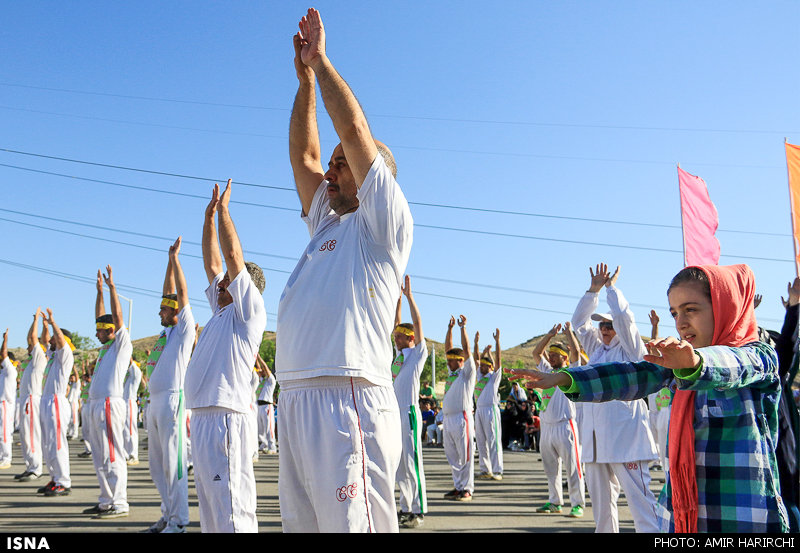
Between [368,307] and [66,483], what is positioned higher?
[368,307]

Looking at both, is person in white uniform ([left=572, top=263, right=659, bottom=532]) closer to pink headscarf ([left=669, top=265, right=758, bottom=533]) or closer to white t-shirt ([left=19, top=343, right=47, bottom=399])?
pink headscarf ([left=669, top=265, right=758, bottom=533])

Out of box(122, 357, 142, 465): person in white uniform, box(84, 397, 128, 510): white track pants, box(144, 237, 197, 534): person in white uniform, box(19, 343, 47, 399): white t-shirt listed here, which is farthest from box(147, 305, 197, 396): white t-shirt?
box(19, 343, 47, 399): white t-shirt

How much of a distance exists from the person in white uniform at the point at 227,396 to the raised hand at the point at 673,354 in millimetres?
3449

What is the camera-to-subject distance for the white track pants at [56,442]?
1148 cm

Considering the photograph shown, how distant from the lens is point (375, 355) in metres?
3.04

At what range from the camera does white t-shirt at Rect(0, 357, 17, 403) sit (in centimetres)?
1631

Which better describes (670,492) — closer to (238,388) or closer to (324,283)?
(324,283)

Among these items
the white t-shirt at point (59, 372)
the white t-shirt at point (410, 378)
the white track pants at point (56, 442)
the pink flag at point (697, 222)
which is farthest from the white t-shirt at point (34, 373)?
the pink flag at point (697, 222)

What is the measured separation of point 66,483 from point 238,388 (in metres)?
7.42

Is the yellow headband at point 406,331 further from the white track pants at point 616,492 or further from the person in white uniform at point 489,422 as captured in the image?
the person in white uniform at point 489,422

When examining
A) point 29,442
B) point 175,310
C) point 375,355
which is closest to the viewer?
point 375,355

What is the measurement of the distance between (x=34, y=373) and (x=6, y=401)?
271 centimetres

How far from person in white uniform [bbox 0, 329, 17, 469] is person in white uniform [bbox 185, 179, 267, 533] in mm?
12859
